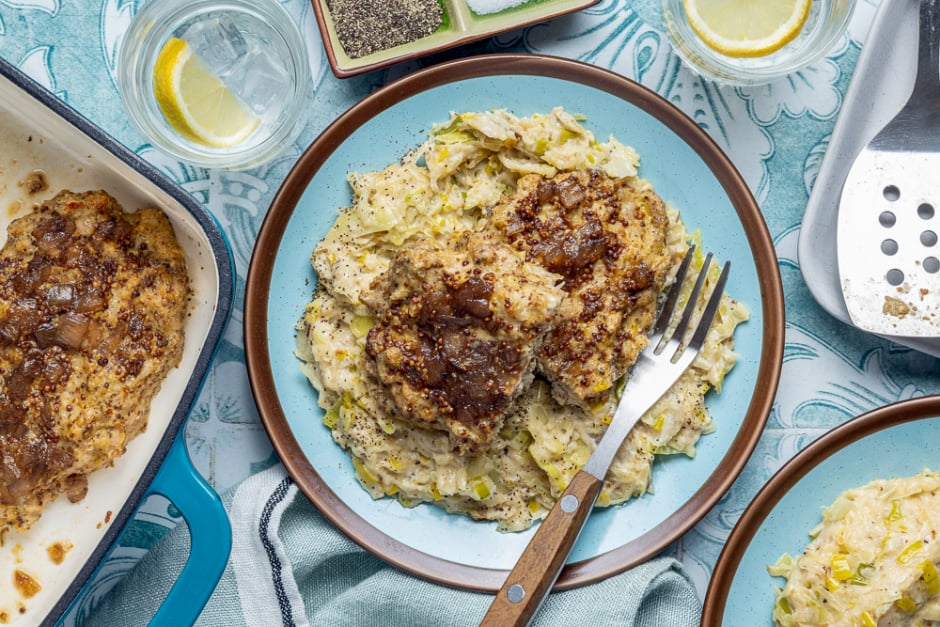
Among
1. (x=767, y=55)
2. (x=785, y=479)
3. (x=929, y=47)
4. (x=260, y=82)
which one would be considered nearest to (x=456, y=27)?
(x=260, y=82)

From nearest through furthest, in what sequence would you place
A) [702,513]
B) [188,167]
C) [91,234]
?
[91,234], [702,513], [188,167]

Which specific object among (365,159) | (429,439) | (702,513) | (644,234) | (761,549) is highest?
(365,159)

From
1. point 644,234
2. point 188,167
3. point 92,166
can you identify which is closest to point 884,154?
point 644,234

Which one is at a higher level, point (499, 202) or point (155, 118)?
point (155, 118)

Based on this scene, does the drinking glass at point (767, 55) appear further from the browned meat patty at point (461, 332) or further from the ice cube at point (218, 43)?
the ice cube at point (218, 43)

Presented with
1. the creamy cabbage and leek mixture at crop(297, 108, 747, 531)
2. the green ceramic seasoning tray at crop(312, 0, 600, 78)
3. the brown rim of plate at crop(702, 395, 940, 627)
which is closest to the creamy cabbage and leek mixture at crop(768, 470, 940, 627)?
the brown rim of plate at crop(702, 395, 940, 627)

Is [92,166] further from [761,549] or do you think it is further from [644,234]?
[761,549]
